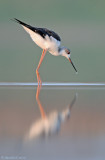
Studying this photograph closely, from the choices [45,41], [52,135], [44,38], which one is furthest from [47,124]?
[45,41]

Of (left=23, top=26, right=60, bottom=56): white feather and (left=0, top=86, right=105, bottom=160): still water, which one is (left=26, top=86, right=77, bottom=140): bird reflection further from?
(left=23, top=26, right=60, bottom=56): white feather

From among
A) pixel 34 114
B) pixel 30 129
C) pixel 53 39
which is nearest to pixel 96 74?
pixel 53 39

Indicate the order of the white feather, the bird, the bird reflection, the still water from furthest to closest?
the white feather → the bird → the bird reflection → the still water

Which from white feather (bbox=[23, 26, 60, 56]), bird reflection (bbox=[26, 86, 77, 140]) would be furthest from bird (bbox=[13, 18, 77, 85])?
bird reflection (bbox=[26, 86, 77, 140])

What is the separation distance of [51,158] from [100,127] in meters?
0.69

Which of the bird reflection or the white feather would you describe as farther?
the white feather

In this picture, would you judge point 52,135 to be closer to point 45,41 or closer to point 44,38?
point 44,38

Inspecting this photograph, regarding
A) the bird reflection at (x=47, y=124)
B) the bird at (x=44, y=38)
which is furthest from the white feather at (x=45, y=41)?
the bird reflection at (x=47, y=124)

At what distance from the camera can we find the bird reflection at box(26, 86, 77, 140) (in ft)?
5.98

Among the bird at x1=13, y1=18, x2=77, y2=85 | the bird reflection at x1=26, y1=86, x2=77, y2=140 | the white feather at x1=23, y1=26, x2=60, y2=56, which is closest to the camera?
the bird reflection at x1=26, y1=86, x2=77, y2=140

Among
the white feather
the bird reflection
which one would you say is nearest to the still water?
the bird reflection

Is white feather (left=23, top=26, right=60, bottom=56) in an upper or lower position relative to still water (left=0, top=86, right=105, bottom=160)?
lower

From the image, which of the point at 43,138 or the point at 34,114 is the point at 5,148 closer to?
the point at 43,138

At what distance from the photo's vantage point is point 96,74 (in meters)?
10.1
